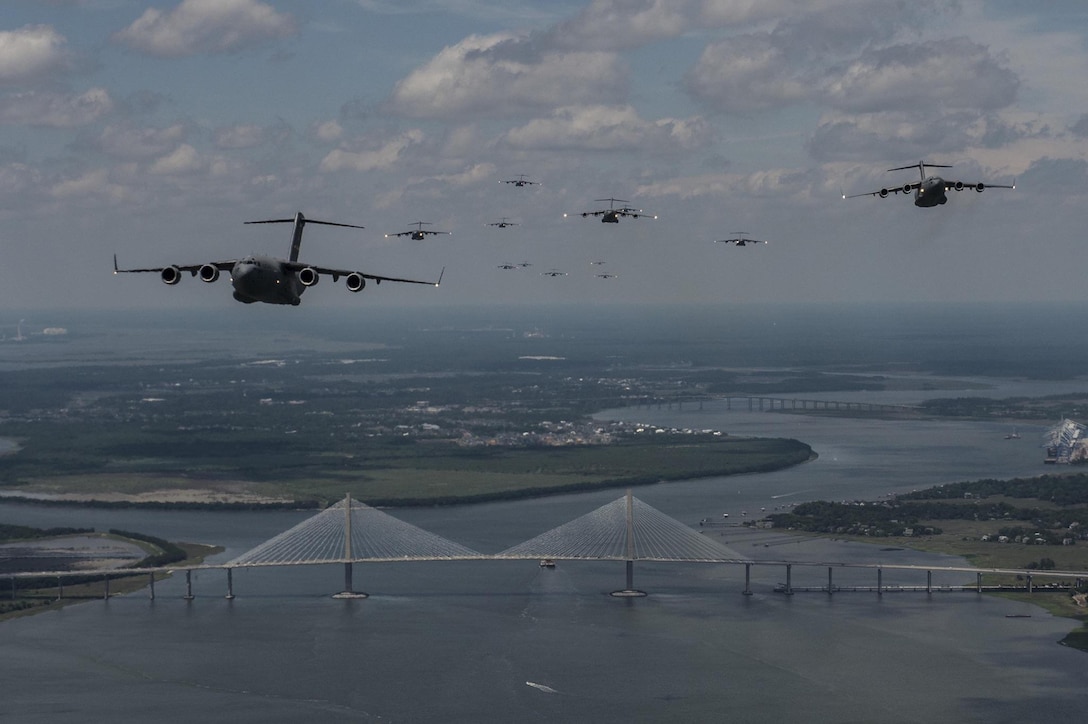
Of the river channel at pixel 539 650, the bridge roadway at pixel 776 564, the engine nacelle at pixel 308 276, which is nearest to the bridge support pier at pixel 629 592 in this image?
the bridge roadway at pixel 776 564

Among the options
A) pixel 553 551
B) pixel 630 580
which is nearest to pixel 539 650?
pixel 630 580

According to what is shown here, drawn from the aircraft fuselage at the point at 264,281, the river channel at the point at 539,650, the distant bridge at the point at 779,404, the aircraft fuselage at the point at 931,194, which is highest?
the aircraft fuselage at the point at 931,194

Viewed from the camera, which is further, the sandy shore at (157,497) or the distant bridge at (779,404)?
the distant bridge at (779,404)

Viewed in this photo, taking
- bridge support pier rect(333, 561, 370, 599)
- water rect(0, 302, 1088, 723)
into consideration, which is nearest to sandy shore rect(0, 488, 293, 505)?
water rect(0, 302, 1088, 723)

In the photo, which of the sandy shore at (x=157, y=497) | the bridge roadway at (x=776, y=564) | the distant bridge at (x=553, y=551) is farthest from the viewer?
the sandy shore at (x=157, y=497)

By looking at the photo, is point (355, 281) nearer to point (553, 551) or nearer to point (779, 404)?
point (553, 551)

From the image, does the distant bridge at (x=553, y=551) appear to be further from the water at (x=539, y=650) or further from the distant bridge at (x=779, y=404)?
the distant bridge at (x=779, y=404)
